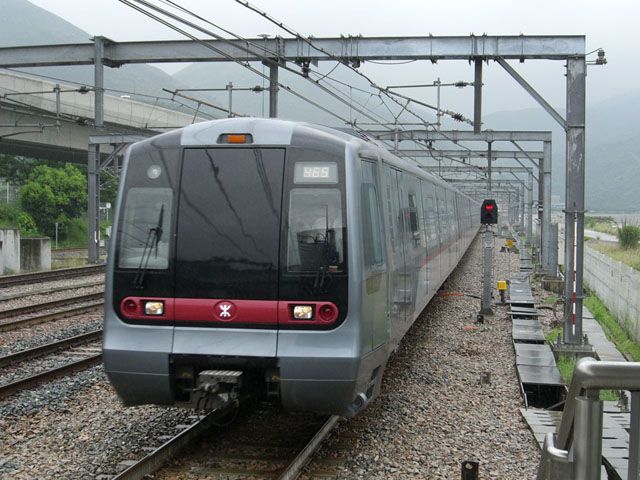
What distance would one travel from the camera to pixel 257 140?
624cm

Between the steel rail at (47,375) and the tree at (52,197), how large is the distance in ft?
103

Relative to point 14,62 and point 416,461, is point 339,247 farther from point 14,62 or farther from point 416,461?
point 14,62

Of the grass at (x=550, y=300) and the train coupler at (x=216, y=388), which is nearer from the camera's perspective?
the train coupler at (x=216, y=388)

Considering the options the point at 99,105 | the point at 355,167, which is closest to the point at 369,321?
the point at 355,167

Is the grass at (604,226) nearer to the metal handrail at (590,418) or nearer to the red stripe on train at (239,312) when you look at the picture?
the red stripe on train at (239,312)

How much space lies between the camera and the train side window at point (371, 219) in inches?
250

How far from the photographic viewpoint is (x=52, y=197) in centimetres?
4003

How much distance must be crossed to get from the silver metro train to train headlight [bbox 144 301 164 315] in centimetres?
1

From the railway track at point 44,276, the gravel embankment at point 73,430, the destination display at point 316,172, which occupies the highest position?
the destination display at point 316,172

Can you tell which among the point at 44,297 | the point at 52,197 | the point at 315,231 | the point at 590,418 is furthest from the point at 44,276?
the point at 590,418

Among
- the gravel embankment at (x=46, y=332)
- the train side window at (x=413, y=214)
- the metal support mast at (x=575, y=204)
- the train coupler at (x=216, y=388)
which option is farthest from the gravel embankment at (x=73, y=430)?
the metal support mast at (x=575, y=204)

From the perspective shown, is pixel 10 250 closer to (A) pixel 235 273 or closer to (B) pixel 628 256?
(B) pixel 628 256

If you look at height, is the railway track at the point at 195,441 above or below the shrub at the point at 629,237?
below

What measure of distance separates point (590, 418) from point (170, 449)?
4119 millimetres
